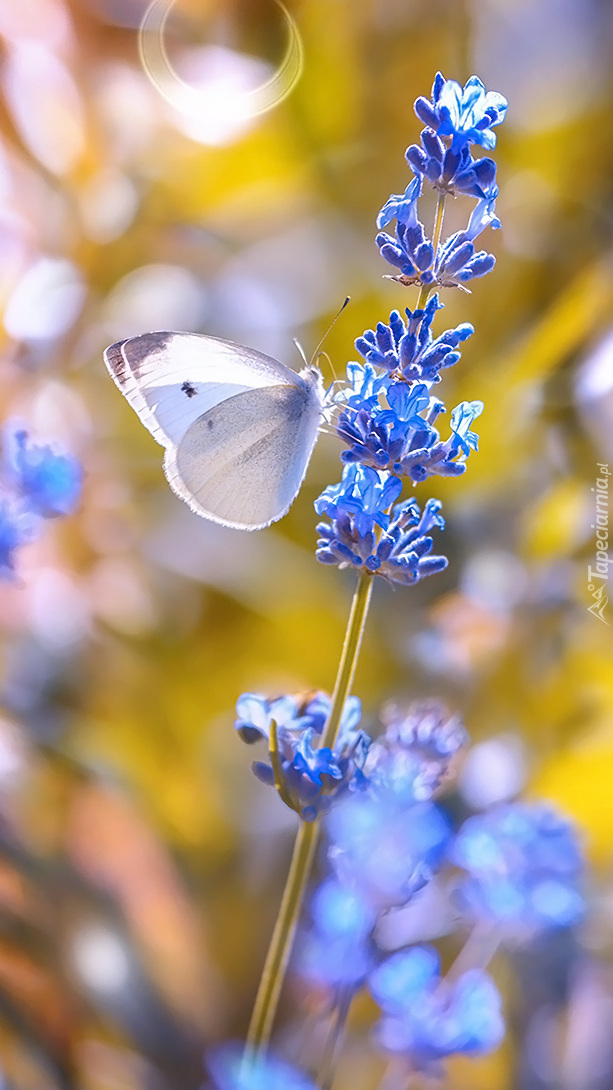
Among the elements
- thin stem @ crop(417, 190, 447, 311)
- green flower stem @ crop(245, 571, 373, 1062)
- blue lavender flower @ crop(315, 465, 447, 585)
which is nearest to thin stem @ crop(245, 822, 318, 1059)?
green flower stem @ crop(245, 571, 373, 1062)

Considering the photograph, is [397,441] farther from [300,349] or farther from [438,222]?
[300,349]

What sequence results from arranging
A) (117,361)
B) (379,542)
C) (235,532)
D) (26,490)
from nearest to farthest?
1. (379,542)
2. (117,361)
3. (26,490)
4. (235,532)

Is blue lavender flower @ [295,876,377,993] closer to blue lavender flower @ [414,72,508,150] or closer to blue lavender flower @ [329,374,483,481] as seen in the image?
blue lavender flower @ [329,374,483,481]

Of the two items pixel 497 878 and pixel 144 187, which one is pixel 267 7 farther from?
pixel 497 878

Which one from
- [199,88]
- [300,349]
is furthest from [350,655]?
[199,88]

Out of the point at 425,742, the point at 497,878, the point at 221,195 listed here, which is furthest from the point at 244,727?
the point at 221,195

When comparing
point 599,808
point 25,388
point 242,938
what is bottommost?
point 242,938
